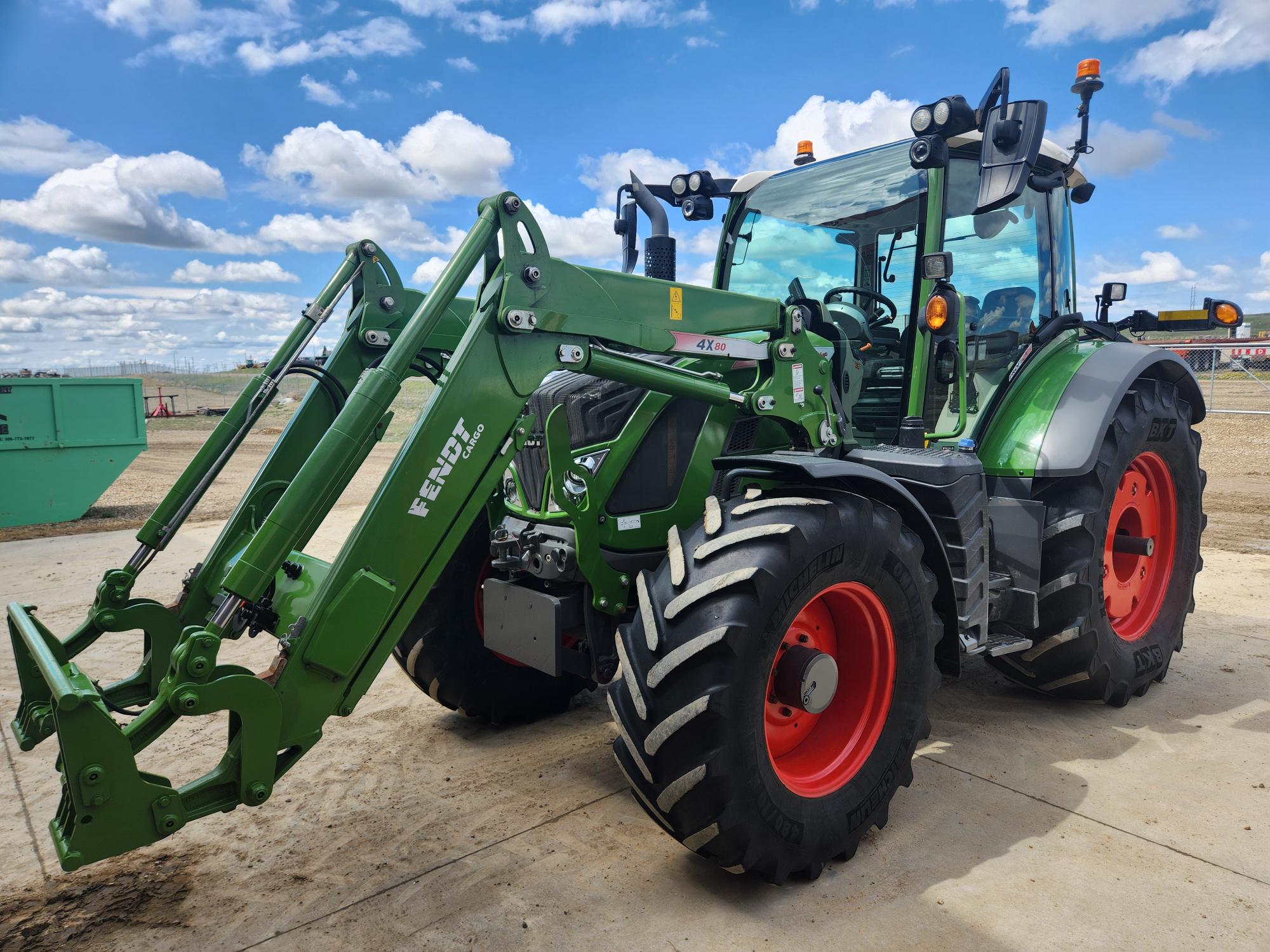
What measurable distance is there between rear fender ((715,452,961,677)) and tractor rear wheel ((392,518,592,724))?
4.58ft

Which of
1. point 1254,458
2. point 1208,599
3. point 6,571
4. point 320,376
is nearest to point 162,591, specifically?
point 6,571

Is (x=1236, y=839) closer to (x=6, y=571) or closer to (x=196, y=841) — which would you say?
(x=196, y=841)

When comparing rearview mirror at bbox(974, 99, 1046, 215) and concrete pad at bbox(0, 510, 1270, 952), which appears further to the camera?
rearview mirror at bbox(974, 99, 1046, 215)

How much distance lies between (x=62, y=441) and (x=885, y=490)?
10.9m

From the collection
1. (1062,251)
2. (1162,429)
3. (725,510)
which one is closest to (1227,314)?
(1162,429)

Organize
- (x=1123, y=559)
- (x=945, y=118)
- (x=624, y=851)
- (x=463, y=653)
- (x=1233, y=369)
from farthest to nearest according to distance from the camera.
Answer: (x=1233, y=369) < (x=1123, y=559) < (x=463, y=653) < (x=945, y=118) < (x=624, y=851)

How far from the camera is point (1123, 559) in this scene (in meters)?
4.85

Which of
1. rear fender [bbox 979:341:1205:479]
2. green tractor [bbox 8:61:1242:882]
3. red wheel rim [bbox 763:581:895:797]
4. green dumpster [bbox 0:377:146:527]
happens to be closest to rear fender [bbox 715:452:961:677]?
green tractor [bbox 8:61:1242:882]

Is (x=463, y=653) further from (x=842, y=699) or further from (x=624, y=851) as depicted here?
(x=842, y=699)

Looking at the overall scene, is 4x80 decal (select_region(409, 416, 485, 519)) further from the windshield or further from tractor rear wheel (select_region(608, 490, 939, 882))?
the windshield

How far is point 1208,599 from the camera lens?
6.49 metres

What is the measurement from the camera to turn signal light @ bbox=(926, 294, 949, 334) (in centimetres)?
378

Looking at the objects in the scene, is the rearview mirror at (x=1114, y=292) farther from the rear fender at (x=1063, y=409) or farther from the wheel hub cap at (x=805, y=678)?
the wheel hub cap at (x=805, y=678)

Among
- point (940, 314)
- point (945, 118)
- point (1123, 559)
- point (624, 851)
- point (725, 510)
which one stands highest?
point (945, 118)
